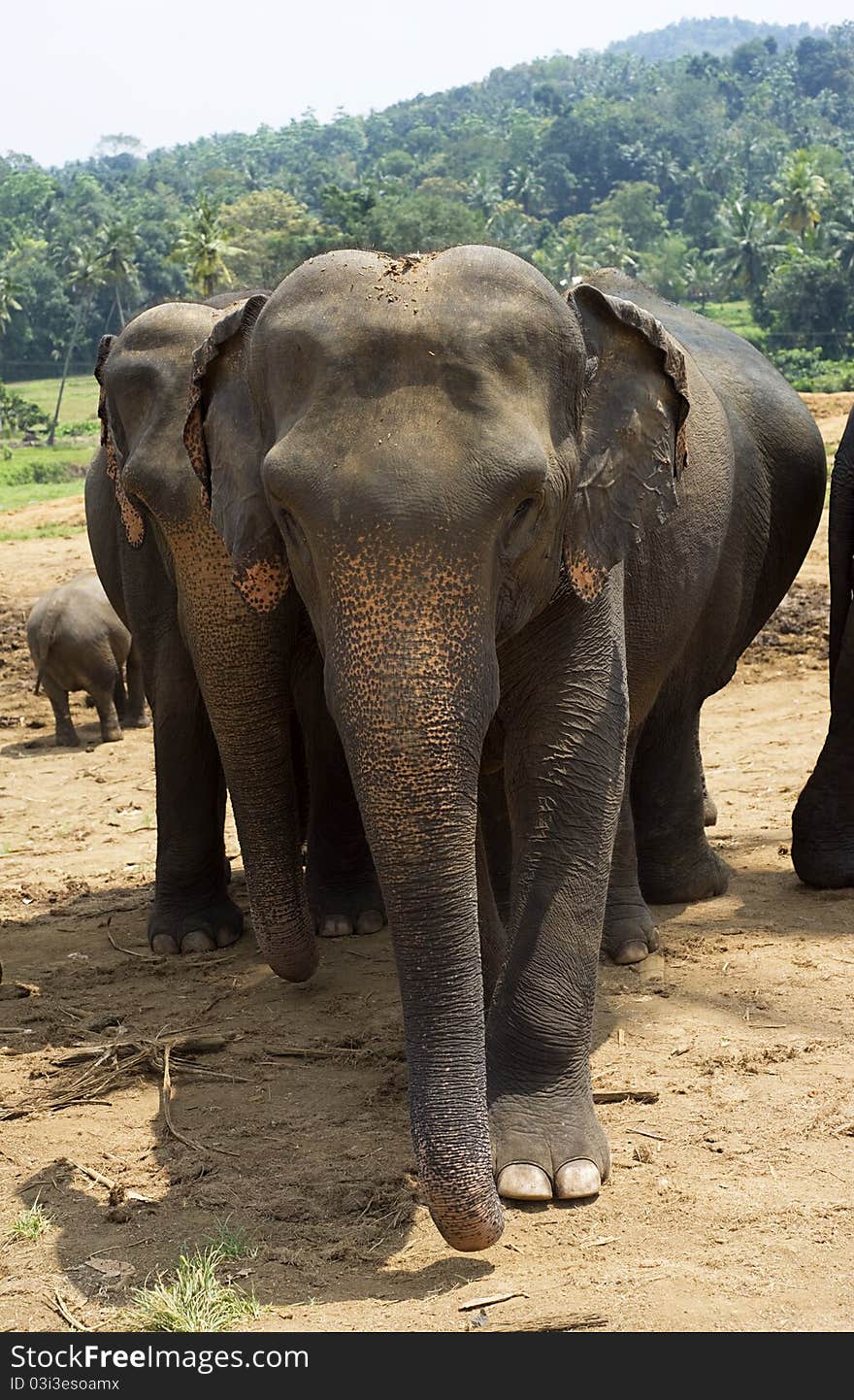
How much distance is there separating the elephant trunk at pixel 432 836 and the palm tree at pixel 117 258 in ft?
231

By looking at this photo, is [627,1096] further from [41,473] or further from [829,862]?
[41,473]

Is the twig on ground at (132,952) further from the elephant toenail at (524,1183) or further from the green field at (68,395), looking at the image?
the green field at (68,395)

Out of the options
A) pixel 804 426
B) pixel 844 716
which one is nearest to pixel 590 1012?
pixel 844 716

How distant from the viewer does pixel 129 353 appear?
16.2ft

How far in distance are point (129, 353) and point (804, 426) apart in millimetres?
2673

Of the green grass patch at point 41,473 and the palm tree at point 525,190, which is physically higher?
the green grass patch at point 41,473

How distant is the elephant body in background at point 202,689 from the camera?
4.30 m

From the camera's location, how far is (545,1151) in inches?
151

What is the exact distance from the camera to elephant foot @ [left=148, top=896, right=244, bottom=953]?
6.08 m

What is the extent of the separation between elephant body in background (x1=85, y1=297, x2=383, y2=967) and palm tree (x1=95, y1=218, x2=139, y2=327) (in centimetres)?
6735

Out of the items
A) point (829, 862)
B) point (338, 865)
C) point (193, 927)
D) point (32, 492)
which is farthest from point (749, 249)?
point (193, 927)

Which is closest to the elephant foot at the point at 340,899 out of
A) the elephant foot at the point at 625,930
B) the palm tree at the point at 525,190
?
the elephant foot at the point at 625,930

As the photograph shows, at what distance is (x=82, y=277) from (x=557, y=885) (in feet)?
230

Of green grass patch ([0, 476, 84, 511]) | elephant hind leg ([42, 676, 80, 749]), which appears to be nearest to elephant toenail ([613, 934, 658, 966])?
elephant hind leg ([42, 676, 80, 749])
